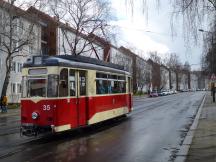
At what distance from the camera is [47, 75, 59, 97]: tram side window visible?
16.8m

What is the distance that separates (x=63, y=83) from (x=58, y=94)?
593mm

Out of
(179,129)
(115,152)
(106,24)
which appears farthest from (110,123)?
(106,24)

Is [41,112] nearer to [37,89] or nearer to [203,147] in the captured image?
[37,89]

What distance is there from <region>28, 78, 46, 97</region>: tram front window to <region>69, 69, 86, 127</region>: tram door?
1308 millimetres

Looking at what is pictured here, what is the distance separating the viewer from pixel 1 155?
1306 centimetres

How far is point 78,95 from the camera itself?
18547 mm

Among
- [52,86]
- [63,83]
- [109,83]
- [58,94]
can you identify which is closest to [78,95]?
[63,83]

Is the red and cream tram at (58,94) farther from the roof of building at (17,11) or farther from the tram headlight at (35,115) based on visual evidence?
the roof of building at (17,11)

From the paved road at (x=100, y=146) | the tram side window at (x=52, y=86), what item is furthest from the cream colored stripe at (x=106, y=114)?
the tram side window at (x=52, y=86)

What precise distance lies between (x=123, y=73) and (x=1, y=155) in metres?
14.7

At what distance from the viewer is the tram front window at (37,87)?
1694 centimetres

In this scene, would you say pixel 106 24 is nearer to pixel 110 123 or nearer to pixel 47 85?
pixel 110 123

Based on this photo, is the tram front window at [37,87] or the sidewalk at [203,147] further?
the tram front window at [37,87]

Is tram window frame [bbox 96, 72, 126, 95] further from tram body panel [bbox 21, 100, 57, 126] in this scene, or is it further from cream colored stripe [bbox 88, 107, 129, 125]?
tram body panel [bbox 21, 100, 57, 126]
